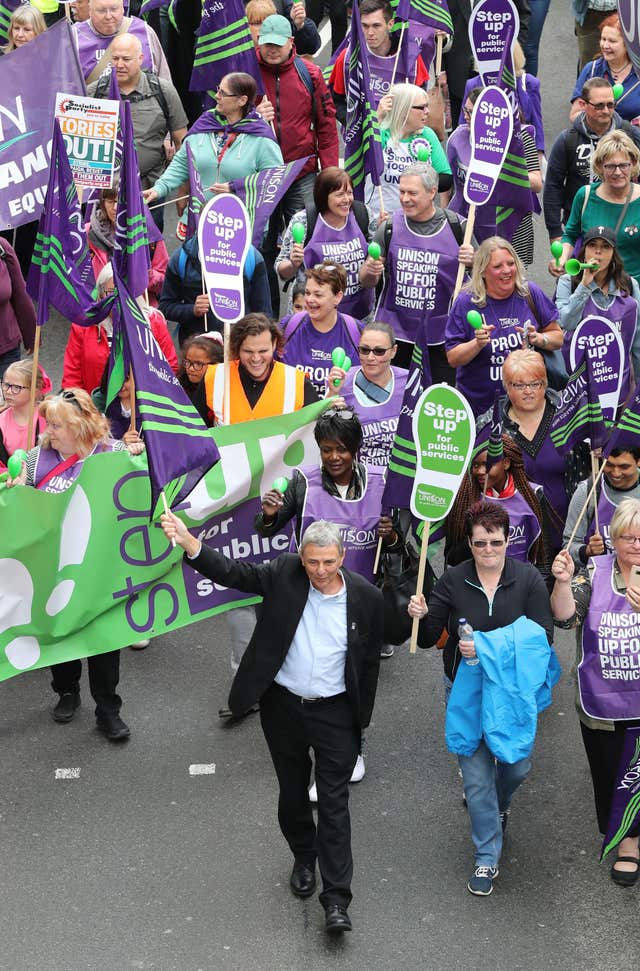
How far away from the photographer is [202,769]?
8133 mm

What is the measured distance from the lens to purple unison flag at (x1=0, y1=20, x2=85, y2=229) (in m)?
9.84

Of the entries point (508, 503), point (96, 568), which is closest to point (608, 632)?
point (508, 503)

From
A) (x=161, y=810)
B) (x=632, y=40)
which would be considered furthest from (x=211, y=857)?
(x=632, y=40)

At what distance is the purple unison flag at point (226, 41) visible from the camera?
1124cm

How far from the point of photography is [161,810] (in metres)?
7.84

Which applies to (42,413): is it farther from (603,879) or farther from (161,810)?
(603,879)

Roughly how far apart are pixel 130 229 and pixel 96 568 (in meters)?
1.77

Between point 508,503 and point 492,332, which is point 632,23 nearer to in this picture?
point 508,503

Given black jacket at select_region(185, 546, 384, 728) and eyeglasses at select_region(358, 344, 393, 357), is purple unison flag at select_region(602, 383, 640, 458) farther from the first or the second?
black jacket at select_region(185, 546, 384, 728)

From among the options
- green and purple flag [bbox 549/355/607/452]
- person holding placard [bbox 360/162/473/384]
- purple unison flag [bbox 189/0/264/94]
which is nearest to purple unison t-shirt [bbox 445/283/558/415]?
person holding placard [bbox 360/162/473/384]

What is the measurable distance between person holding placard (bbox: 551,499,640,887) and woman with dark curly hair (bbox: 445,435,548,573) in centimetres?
57

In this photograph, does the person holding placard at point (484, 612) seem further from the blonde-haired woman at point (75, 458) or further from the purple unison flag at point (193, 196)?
the purple unison flag at point (193, 196)

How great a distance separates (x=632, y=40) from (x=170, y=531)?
109 inches

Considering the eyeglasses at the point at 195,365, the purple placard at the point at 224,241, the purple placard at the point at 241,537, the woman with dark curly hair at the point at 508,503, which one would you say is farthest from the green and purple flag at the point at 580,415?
the eyeglasses at the point at 195,365
